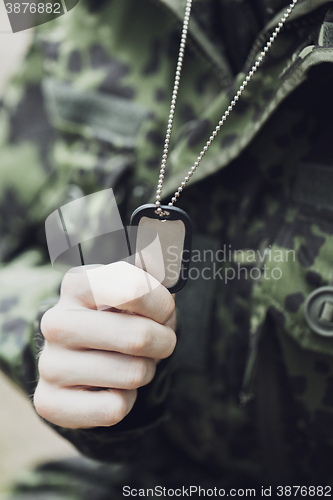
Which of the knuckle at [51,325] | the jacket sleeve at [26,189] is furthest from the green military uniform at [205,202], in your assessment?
the knuckle at [51,325]

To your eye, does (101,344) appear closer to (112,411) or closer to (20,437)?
A: (112,411)

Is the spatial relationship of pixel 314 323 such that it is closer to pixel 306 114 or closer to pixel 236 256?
pixel 236 256

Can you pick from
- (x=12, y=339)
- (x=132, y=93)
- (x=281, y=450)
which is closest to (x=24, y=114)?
(x=132, y=93)

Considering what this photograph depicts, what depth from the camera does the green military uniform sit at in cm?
41

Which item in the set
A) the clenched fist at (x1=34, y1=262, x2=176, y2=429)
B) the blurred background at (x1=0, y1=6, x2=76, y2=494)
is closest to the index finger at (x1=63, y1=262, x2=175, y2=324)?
the clenched fist at (x1=34, y1=262, x2=176, y2=429)

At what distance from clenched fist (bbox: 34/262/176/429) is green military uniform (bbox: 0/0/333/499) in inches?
3.7

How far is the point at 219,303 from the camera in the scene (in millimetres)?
487

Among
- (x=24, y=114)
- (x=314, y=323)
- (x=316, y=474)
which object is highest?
(x=24, y=114)

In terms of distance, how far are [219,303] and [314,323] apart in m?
0.13

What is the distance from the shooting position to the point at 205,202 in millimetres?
487

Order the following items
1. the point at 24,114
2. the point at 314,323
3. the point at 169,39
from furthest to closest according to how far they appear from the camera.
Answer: the point at 24,114, the point at 169,39, the point at 314,323

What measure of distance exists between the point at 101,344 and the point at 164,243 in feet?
0.31

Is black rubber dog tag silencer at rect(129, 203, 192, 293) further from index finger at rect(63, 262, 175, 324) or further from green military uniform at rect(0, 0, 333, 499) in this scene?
green military uniform at rect(0, 0, 333, 499)

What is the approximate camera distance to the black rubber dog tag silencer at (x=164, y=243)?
291mm
